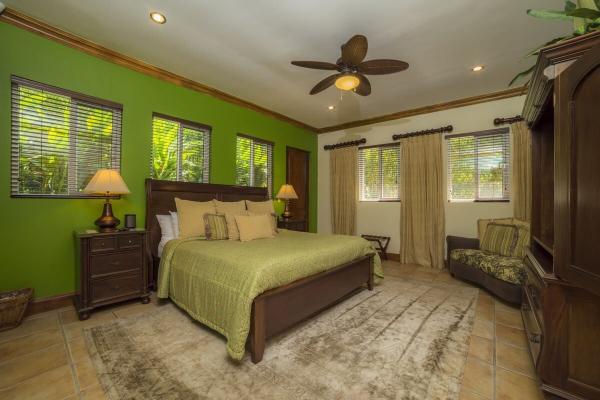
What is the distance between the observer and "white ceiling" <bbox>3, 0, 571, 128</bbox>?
229cm

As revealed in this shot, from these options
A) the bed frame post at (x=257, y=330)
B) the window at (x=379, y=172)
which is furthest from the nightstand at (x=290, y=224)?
the bed frame post at (x=257, y=330)

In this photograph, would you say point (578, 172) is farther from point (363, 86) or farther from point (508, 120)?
point (508, 120)

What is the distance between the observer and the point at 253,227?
121 inches

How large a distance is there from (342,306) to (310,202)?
351 centimetres

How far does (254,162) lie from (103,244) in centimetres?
277

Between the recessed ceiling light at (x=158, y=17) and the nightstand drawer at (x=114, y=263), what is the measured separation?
2.38m

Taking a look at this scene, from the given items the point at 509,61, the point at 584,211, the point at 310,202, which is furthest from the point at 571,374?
the point at 310,202

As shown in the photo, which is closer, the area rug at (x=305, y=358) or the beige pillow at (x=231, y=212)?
the area rug at (x=305, y=358)

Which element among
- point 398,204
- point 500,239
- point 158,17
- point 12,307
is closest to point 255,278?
point 12,307

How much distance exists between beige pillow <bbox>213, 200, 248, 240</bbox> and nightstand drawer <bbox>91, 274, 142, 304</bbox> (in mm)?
1095

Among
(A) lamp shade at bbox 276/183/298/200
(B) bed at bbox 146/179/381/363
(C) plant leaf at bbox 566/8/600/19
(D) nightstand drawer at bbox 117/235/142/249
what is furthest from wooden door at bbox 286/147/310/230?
(C) plant leaf at bbox 566/8/600/19

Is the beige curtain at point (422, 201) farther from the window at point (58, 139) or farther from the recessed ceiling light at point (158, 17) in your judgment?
the window at point (58, 139)

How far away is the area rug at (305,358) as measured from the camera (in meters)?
1.54

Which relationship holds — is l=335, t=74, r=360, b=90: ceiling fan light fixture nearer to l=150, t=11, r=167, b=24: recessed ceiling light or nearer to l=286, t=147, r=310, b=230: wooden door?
l=150, t=11, r=167, b=24: recessed ceiling light
